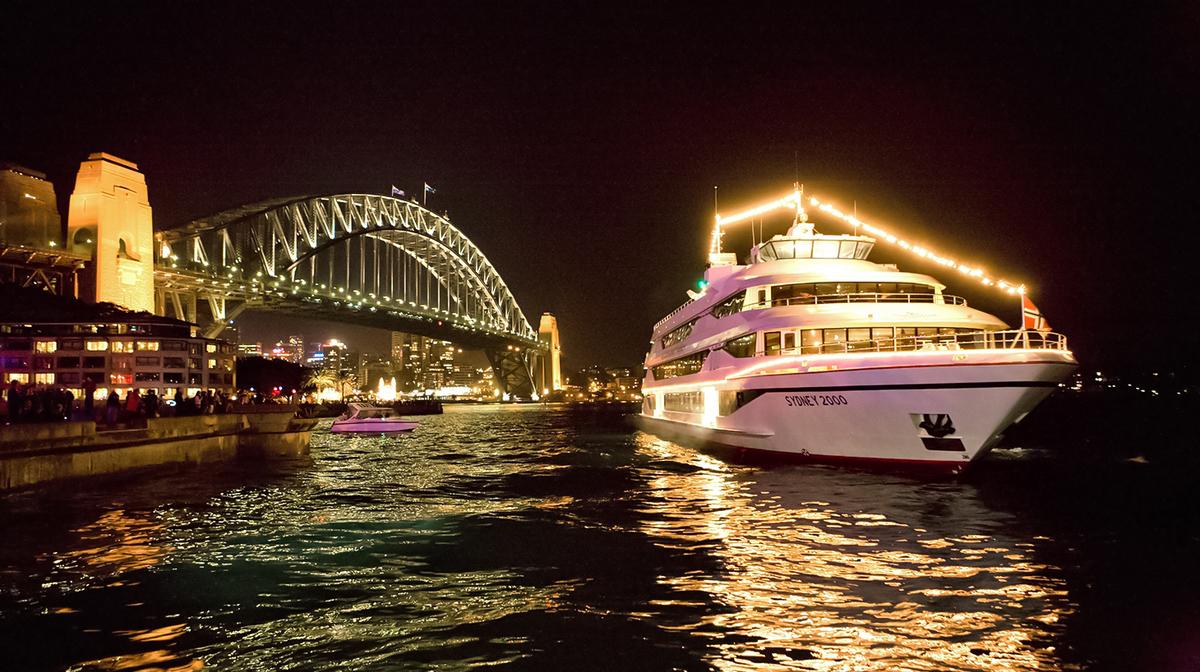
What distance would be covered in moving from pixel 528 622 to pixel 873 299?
64.6 ft

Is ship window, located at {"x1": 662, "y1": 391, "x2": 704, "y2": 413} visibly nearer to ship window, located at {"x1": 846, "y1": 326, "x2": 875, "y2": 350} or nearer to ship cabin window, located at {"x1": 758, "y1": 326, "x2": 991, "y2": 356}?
ship cabin window, located at {"x1": 758, "y1": 326, "x2": 991, "y2": 356}

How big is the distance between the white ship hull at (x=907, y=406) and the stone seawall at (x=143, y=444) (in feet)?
67.5

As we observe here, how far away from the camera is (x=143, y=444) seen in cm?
2723

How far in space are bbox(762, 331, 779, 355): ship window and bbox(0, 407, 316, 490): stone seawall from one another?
68.8ft

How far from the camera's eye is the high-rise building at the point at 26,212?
58875mm

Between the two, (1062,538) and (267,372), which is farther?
(267,372)

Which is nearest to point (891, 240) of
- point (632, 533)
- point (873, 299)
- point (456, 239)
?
point (873, 299)

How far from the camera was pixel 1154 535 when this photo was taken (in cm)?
1367

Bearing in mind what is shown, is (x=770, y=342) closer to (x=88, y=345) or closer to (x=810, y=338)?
(x=810, y=338)

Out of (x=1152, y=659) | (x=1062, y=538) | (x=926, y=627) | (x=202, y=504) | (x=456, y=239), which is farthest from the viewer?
(x=456, y=239)

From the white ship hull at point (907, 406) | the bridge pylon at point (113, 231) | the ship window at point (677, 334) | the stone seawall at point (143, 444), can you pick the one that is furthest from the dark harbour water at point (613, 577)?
the bridge pylon at point (113, 231)

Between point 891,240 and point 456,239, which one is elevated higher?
point 456,239

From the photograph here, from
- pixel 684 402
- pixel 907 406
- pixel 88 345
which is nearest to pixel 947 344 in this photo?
pixel 907 406

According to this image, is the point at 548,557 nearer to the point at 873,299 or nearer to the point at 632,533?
the point at 632,533
